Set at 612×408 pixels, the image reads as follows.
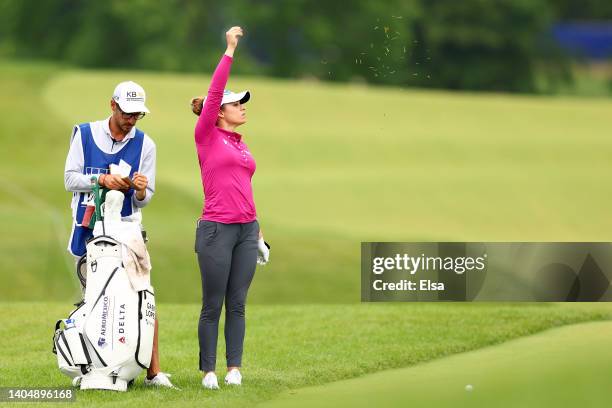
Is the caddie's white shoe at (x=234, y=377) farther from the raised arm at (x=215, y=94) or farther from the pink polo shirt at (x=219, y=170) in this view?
the raised arm at (x=215, y=94)

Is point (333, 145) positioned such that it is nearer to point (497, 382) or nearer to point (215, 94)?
point (497, 382)

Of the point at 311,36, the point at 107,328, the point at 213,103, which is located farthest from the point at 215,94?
the point at 311,36

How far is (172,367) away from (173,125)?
84.8ft

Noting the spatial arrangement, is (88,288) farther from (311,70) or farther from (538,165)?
(311,70)

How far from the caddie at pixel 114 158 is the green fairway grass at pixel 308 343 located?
618 mm

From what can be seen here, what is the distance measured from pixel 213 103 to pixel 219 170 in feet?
1.40

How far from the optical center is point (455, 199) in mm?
29812

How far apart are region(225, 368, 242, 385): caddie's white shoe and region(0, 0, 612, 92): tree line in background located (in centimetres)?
4994

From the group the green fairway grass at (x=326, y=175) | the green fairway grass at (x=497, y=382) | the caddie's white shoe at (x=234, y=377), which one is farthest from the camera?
the green fairway grass at (x=326, y=175)

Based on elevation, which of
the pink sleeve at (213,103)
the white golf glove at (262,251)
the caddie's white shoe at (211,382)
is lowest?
the caddie's white shoe at (211,382)

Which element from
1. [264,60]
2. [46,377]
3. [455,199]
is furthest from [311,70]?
[46,377]

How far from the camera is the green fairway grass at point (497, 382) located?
343 inches

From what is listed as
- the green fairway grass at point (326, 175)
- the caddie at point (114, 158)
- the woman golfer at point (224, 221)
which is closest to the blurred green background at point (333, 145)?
the green fairway grass at point (326, 175)

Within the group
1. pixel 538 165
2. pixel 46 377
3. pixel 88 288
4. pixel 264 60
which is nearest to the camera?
pixel 88 288
